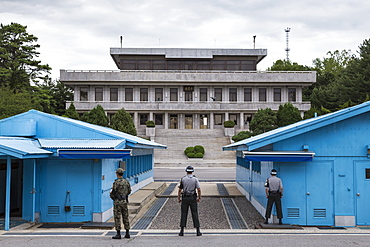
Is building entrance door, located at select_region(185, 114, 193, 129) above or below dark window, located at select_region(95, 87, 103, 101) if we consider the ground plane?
below

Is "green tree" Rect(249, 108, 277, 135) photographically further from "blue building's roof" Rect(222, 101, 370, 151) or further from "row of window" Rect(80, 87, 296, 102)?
"blue building's roof" Rect(222, 101, 370, 151)

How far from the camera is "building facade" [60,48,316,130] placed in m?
65.3

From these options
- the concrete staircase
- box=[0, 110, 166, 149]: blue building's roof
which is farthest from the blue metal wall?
the concrete staircase

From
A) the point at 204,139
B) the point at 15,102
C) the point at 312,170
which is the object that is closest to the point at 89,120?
the point at 15,102

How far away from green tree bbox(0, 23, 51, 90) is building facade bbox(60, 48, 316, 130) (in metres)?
7.31

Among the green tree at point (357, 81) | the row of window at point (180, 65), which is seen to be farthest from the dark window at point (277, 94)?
the green tree at point (357, 81)

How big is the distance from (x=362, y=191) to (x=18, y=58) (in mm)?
53378

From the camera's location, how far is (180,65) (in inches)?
2800

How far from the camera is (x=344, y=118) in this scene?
1297 centimetres

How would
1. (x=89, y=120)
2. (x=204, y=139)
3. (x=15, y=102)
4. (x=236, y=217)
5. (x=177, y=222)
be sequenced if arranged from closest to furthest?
(x=177, y=222) → (x=236, y=217) → (x=15, y=102) → (x=89, y=120) → (x=204, y=139)

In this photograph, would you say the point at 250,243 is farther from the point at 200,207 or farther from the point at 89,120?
the point at 89,120

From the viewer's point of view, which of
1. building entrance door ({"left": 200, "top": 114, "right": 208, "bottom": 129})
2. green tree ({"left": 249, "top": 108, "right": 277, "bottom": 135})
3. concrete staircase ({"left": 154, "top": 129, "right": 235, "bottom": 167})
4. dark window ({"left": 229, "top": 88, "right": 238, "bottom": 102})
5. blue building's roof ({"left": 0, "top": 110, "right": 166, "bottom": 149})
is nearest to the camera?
blue building's roof ({"left": 0, "top": 110, "right": 166, "bottom": 149})

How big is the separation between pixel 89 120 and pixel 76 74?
58.4ft

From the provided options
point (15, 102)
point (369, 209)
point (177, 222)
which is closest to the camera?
point (369, 209)
